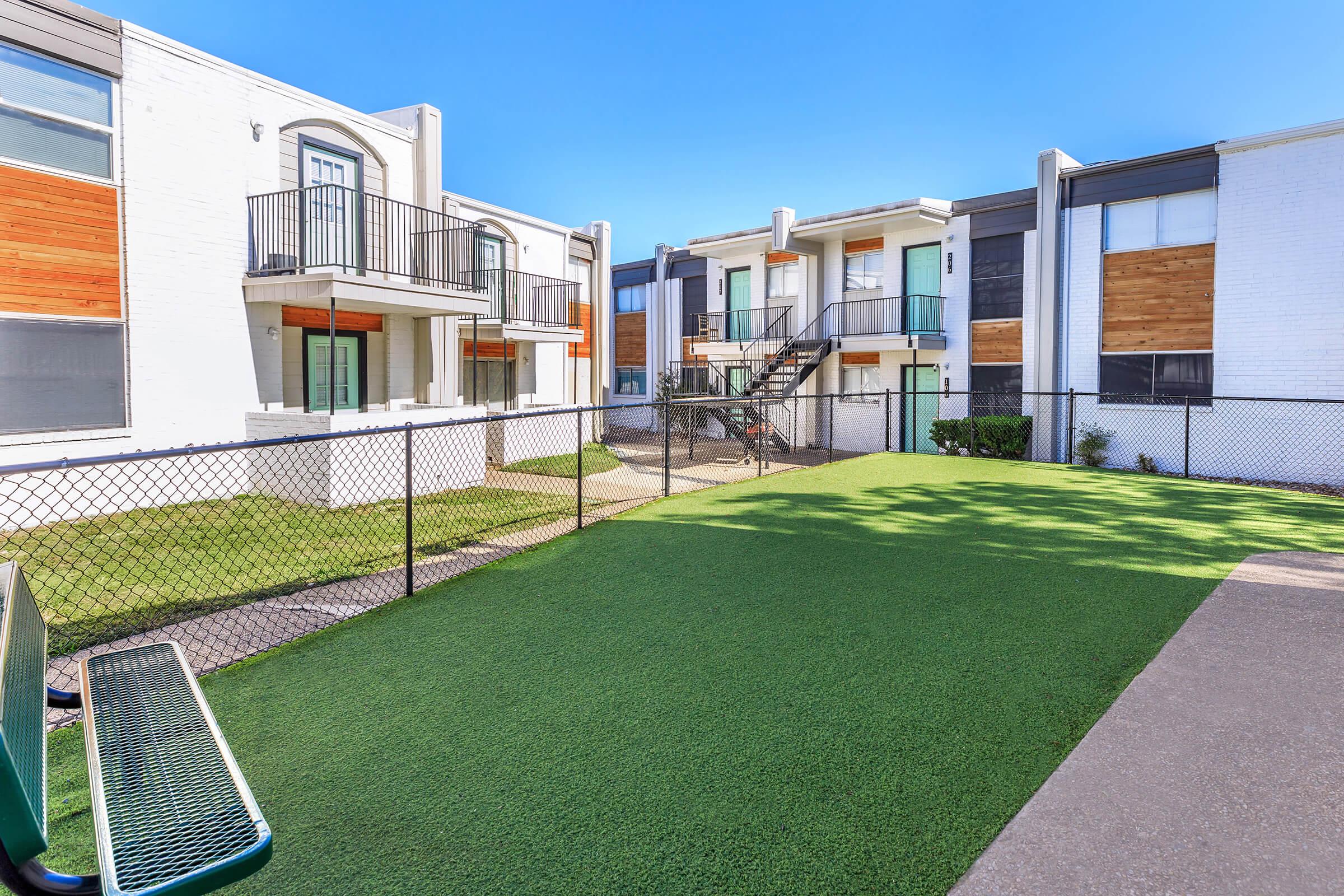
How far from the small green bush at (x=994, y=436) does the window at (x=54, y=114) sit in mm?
16215

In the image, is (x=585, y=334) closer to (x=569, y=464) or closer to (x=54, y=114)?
(x=569, y=464)

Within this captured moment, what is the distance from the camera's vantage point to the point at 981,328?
64.0 ft

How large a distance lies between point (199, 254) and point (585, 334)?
40.7 ft

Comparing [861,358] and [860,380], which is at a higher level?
[861,358]

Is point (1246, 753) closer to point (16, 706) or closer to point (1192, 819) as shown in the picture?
point (1192, 819)

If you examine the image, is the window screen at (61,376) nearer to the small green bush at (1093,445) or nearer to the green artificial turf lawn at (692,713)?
the green artificial turf lawn at (692,713)

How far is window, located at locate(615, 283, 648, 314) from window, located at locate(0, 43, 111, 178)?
20.9 metres

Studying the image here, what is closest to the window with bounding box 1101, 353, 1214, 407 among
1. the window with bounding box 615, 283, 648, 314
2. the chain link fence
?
the chain link fence

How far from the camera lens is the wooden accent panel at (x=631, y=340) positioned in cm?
3009

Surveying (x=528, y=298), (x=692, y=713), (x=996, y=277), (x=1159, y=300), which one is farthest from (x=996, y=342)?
(x=692, y=713)

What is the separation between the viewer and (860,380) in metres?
22.3

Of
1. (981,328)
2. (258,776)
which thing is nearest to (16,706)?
(258,776)

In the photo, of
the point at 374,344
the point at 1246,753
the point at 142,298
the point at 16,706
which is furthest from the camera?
the point at 374,344

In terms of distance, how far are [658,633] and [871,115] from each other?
94.1 ft
